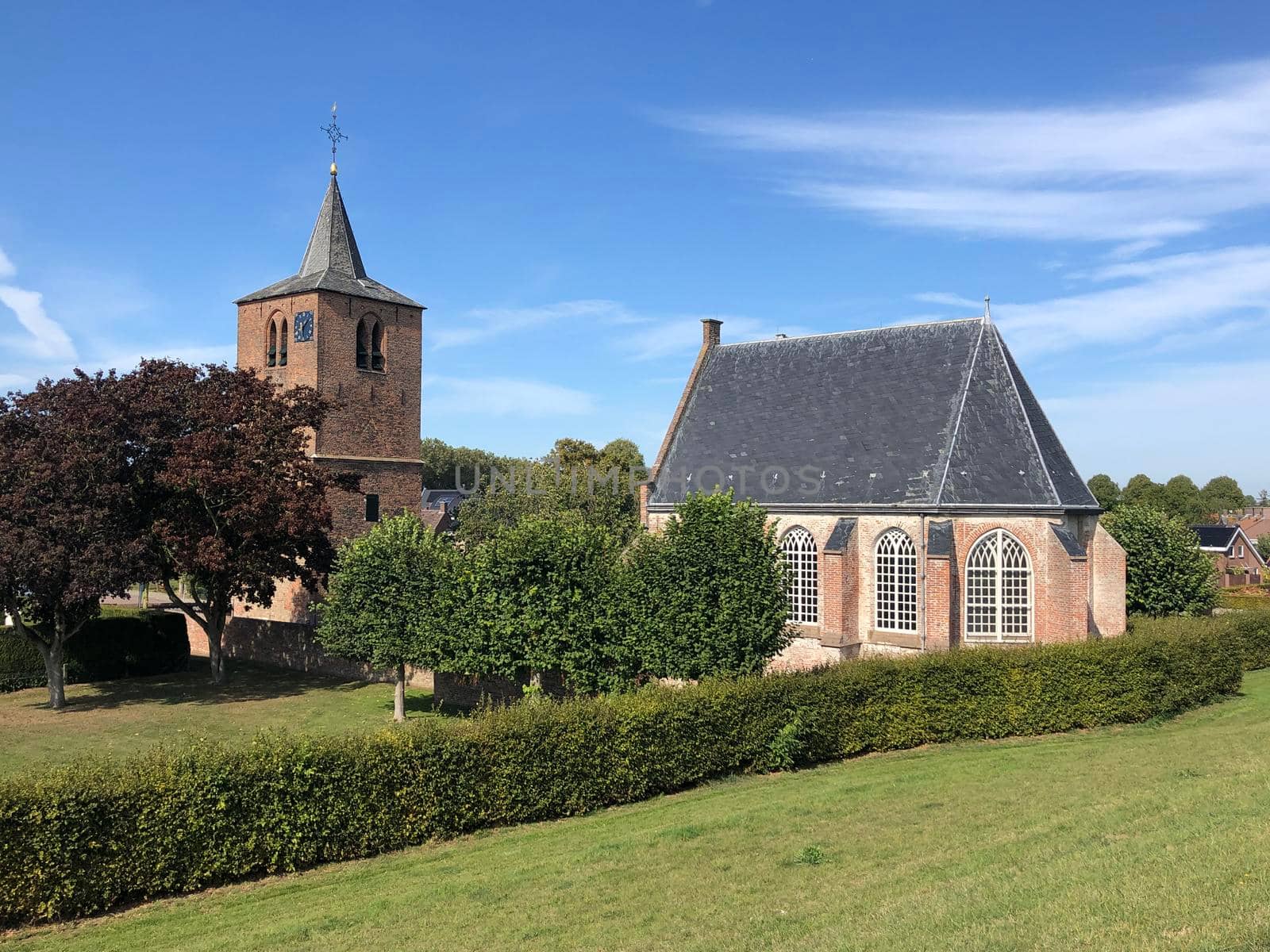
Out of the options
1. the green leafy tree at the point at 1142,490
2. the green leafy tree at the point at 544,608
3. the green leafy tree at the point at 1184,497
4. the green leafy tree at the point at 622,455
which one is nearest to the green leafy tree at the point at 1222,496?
the green leafy tree at the point at 1184,497

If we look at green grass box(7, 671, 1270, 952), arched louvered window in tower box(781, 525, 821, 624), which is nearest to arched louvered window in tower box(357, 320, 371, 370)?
arched louvered window in tower box(781, 525, 821, 624)

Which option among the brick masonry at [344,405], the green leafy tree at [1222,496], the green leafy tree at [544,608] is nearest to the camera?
the green leafy tree at [544,608]

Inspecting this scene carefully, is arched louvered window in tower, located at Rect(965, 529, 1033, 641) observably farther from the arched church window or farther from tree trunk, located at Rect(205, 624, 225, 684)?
the arched church window

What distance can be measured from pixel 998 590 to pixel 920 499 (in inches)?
143

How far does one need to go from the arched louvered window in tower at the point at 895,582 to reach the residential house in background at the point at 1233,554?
229 feet

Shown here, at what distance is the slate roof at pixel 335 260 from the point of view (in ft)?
141

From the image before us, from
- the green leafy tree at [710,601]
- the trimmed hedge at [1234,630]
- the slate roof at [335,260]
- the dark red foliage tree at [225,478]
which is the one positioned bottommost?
the trimmed hedge at [1234,630]

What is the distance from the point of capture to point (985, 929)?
9492mm

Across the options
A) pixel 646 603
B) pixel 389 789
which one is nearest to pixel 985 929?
pixel 389 789

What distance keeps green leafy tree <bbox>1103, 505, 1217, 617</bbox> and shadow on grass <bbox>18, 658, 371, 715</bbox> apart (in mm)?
28520

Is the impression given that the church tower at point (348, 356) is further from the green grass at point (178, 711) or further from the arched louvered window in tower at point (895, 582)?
the arched louvered window in tower at point (895, 582)

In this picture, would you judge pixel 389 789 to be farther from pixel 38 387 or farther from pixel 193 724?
pixel 38 387

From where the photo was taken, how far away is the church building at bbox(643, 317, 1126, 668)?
101ft

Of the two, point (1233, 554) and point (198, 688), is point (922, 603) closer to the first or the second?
point (198, 688)
